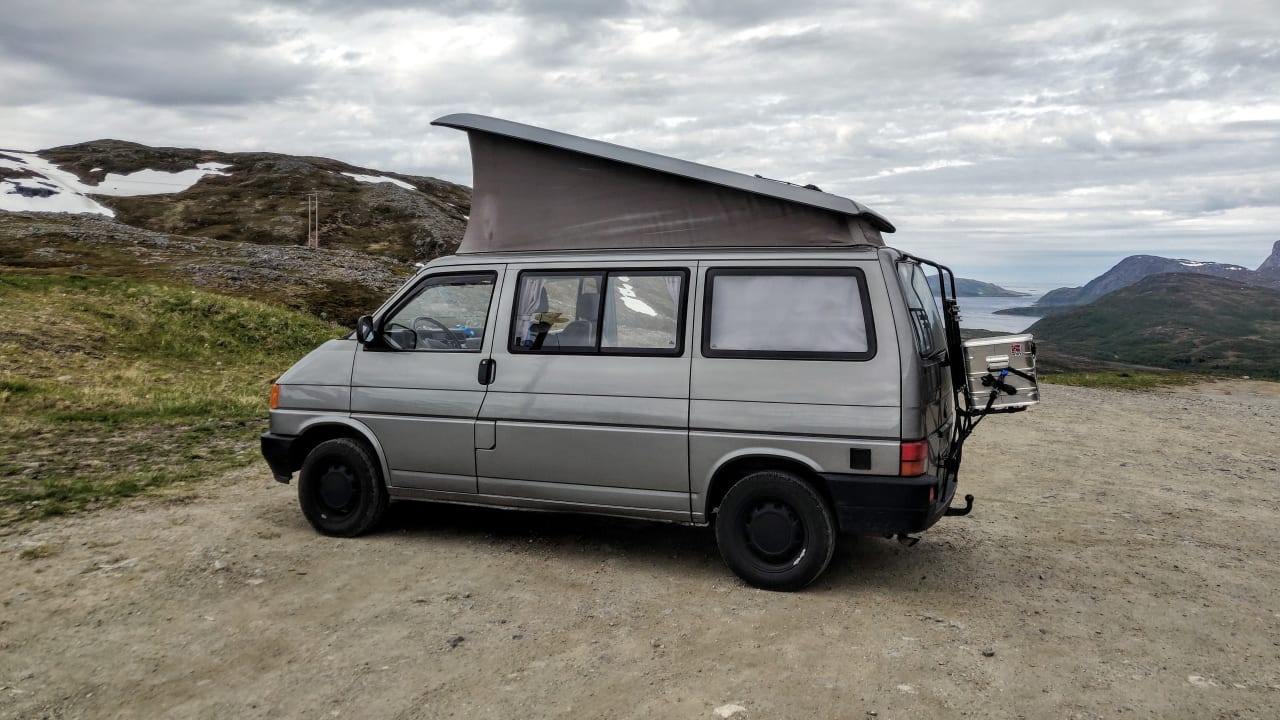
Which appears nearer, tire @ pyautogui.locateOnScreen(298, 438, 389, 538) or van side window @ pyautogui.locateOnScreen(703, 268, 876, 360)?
A: van side window @ pyautogui.locateOnScreen(703, 268, 876, 360)

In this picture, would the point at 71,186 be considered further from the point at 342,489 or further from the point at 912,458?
the point at 912,458

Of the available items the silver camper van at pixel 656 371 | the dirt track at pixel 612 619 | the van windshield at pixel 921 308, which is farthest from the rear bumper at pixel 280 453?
the van windshield at pixel 921 308

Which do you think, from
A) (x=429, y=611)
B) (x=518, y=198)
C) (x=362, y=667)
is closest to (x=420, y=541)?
(x=429, y=611)

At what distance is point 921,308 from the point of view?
6152 mm

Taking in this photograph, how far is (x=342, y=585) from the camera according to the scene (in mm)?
6031

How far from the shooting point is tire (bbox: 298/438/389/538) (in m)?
7.09

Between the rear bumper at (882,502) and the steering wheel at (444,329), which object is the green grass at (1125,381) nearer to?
the rear bumper at (882,502)

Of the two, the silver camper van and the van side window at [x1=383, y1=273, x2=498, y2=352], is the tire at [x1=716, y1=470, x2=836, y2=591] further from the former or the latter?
the van side window at [x1=383, y1=273, x2=498, y2=352]

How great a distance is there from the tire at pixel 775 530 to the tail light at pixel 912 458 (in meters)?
0.57

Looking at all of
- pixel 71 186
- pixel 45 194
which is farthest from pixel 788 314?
pixel 71 186

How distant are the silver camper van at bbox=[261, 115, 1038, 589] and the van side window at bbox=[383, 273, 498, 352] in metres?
0.02

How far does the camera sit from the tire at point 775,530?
18.8ft

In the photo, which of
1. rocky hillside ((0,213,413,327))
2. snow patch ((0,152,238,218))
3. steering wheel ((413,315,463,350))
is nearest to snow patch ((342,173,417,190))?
snow patch ((0,152,238,218))

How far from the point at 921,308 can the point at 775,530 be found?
1847mm
